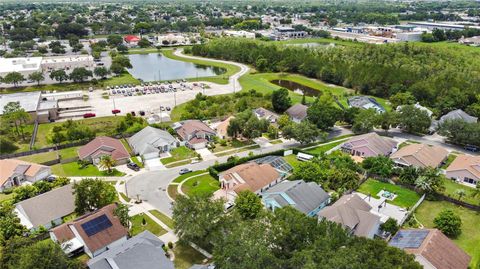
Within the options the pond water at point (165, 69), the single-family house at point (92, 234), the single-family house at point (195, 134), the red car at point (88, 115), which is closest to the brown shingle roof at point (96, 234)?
the single-family house at point (92, 234)

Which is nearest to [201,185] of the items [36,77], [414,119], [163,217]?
[163,217]

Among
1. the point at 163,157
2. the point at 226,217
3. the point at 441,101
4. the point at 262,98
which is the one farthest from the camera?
the point at 262,98

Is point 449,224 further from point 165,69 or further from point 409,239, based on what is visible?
point 165,69

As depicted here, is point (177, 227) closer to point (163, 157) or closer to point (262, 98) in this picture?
point (163, 157)

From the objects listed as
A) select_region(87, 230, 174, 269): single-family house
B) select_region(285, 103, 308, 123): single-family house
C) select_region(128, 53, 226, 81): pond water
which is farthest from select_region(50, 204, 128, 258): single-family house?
select_region(128, 53, 226, 81): pond water

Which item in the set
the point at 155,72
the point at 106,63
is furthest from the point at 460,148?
the point at 106,63
